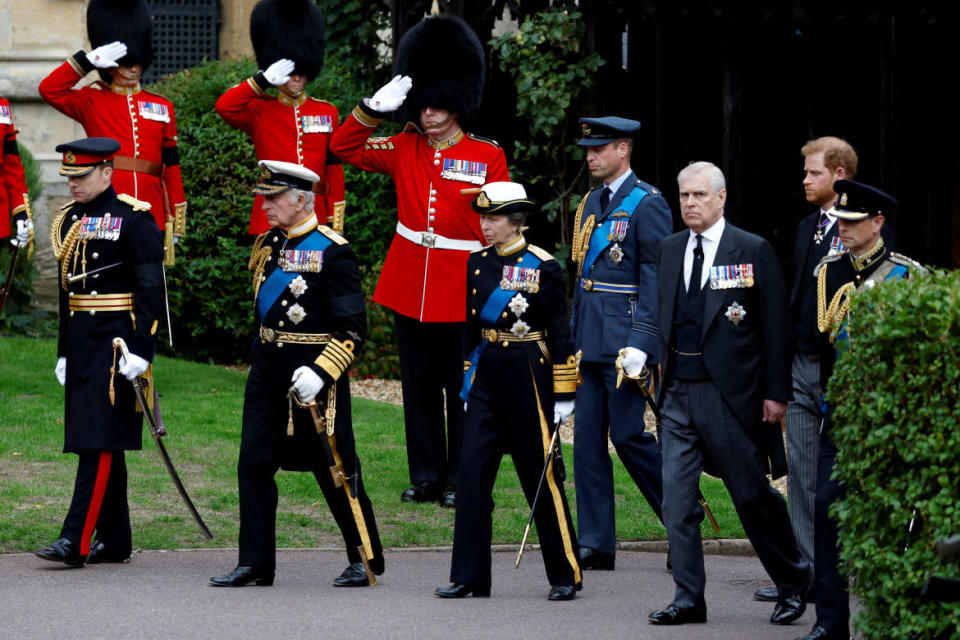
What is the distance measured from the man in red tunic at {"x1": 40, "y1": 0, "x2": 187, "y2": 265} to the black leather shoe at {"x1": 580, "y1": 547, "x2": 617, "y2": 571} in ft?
11.5

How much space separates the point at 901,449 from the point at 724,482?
1290mm

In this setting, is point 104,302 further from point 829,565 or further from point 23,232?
point 829,565

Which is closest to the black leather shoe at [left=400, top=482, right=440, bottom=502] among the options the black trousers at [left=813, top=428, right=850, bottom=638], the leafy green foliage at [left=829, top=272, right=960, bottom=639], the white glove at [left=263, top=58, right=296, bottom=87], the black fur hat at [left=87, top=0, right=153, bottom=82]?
the white glove at [left=263, top=58, right=296, bottom=87]

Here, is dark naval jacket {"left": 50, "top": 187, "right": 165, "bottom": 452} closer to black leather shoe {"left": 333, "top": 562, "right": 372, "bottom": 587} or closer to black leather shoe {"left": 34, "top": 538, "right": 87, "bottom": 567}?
black leather shoe {"left": 34, "top": 538, "right": 87, "bottom": 567}

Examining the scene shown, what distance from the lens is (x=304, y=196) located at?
736 centimetres

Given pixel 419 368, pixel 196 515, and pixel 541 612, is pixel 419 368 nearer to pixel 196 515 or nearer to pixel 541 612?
pixel 196 515

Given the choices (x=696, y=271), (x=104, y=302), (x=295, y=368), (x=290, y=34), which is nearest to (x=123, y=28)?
(x=290, y=34)

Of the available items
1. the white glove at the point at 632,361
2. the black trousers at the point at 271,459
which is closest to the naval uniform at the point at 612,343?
the white glove at the point at 632,361

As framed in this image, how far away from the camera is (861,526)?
5734 millimetres

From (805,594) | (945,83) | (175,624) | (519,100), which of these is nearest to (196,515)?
(175,624)

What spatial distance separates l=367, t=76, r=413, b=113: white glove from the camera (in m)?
8.91

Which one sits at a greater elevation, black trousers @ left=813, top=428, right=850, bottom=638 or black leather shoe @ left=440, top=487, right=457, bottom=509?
black trousers @ left=813, top=428, right=850, bottom=638

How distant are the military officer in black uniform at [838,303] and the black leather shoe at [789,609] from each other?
36 centimetres

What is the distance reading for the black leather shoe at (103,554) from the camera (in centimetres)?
773
